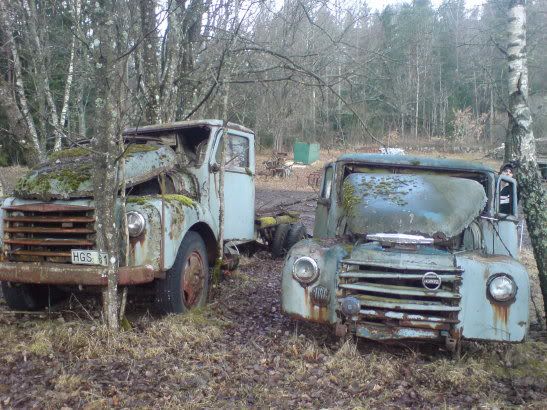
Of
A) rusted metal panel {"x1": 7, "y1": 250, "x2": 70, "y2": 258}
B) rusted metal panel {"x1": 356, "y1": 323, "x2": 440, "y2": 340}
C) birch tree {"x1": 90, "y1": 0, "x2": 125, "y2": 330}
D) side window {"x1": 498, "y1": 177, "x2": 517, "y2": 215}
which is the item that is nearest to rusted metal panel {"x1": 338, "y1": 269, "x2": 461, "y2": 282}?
rusted metal panel {"x1": 356, "y1": 323, "x2": 440, "y2": 340}

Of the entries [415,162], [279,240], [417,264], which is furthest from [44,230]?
[279,240]

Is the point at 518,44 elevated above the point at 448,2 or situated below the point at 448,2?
below

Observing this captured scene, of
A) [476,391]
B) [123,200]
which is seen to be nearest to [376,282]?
[476,391]

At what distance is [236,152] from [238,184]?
46 centimetres

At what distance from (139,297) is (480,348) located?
3.82 m

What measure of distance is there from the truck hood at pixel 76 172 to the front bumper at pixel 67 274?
→ 0.71 m

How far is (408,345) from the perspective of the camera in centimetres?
482

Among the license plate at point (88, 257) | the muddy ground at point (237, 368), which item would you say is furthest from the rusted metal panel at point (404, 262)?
the license plate at point (88, 257)

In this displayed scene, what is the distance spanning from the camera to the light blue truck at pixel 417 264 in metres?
4.24

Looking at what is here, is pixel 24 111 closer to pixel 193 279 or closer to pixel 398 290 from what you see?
pixel 193 279

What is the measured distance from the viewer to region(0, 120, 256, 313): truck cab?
493cm

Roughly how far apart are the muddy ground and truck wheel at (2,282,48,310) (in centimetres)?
17

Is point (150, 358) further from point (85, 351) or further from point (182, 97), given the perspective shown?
point (182, 97)

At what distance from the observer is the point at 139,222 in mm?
5008
